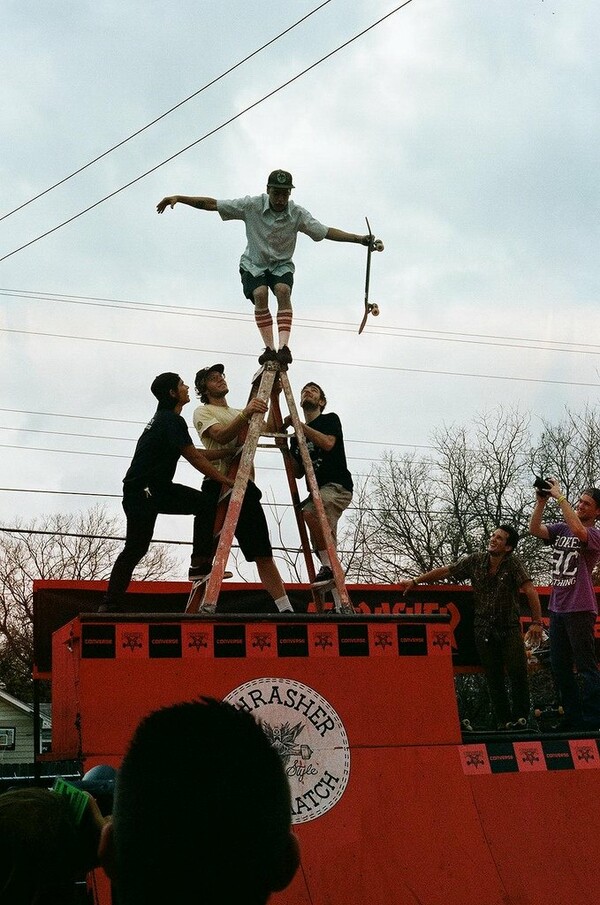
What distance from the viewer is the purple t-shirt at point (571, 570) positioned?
27.2 feet

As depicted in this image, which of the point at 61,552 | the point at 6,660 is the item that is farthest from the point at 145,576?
the point at 6,660

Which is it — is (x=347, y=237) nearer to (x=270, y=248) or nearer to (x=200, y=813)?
(x=270, y=248)

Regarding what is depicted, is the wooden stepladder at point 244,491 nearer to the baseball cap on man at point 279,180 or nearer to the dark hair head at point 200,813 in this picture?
the baseball cap on man at point 279,180

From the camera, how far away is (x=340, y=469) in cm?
897

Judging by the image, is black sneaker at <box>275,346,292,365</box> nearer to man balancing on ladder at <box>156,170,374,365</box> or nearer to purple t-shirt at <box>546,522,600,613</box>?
man balancing on ladder at <box>156,170,374,365</box>

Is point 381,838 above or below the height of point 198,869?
below

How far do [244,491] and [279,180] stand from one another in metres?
2.58

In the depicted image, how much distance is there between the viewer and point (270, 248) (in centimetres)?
847

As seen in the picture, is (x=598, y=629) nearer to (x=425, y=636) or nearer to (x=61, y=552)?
(x=425, y=636)

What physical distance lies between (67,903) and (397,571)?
112 feet

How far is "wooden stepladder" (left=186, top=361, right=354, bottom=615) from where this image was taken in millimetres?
7566

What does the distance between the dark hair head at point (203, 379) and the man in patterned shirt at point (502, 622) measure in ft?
8.41

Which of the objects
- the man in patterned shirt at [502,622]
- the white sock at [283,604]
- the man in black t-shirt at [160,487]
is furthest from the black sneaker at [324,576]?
the man in patterned shirt at [502,622]

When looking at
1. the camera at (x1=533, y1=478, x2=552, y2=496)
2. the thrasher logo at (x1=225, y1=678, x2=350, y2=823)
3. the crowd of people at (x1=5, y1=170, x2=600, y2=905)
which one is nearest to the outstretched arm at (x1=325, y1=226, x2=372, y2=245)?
the crowd of people at (x1=5, y1=170, x2=600, y2=905)
